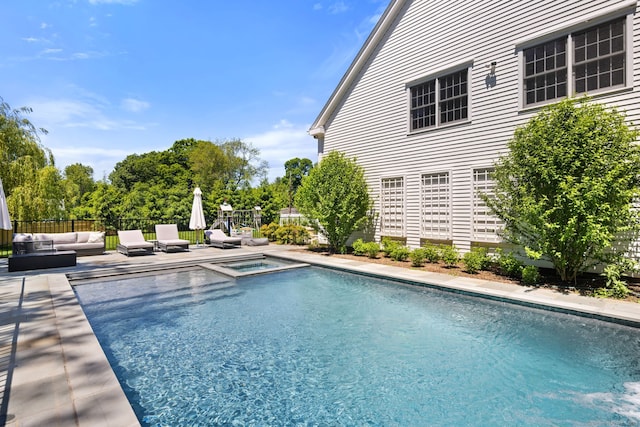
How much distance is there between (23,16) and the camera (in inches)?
479

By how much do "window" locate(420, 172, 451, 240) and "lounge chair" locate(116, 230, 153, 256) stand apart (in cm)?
993

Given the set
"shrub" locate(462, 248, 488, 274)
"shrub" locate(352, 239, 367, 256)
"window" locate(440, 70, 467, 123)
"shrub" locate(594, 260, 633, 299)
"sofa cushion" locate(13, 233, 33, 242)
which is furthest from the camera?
"shrub" locate(352, 239, 367, 256)

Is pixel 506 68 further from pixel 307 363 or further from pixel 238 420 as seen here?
pixel 238 420

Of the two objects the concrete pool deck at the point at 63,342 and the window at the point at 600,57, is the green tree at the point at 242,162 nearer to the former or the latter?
the concrete pool deck at the point at 63,342

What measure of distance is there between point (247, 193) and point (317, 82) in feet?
35.2

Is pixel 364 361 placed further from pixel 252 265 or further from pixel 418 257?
pixel 252 265

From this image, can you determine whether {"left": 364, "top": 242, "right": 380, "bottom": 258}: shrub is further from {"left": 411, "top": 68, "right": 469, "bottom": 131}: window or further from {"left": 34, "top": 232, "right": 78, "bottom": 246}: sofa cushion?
{"left": 34, "top": 232, "right": 78, "bottom": 246}: sofa cushion

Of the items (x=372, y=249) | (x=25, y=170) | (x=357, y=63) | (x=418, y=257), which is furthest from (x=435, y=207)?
(x=25, y=170)

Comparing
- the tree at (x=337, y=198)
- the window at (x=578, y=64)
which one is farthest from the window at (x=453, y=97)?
the tree at (x=337, y=198)

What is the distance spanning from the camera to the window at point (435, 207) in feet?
33.6

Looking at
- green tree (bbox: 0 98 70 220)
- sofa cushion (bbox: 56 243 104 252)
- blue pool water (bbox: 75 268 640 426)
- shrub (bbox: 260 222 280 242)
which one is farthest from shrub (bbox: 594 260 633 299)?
green tree (bbox: 0 98 70 220)

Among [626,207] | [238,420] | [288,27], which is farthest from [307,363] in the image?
[288,27]

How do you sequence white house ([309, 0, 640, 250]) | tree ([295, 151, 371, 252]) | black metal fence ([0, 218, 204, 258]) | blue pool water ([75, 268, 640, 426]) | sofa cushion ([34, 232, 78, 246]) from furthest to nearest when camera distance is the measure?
black metal fence ([0, 218, 204, 258]), tree ([295, 151, 371, 252]), sofa cushion ([34, 232, 78, 246]), white house ([309, 0, 640, 250]), blue pool water ([75, 268, 640, 426])

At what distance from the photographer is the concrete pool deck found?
2465 mm
